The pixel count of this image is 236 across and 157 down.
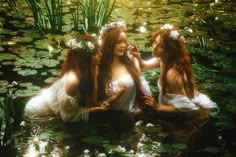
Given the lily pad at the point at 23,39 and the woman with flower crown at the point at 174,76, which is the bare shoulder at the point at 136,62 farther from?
the lily pad at the point at 23,39

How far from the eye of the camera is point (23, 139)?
4.04 metres

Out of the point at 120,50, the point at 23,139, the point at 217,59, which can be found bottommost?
the point at 23,139

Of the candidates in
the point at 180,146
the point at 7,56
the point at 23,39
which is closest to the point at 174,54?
the point at 180,146

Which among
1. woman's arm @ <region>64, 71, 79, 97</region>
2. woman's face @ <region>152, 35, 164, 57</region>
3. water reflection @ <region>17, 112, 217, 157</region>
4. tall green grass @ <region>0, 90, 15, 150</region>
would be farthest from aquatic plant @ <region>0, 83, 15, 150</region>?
woman's face @ <region>152, 35, 164, 57</region>

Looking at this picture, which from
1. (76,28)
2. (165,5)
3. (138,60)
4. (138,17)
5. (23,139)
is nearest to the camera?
(23,139)

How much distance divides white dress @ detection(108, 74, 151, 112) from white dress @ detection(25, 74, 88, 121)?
1.09 ft

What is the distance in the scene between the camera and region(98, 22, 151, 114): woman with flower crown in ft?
13.5

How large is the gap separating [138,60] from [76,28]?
204 centimetres

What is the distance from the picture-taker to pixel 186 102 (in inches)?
164

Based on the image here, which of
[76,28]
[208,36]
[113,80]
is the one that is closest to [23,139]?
[113,80]

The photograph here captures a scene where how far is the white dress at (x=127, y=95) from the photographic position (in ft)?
13.8

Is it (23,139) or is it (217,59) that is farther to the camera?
(217,59)

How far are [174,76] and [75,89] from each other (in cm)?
98

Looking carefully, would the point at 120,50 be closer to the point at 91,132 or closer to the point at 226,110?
the point at 91,132
